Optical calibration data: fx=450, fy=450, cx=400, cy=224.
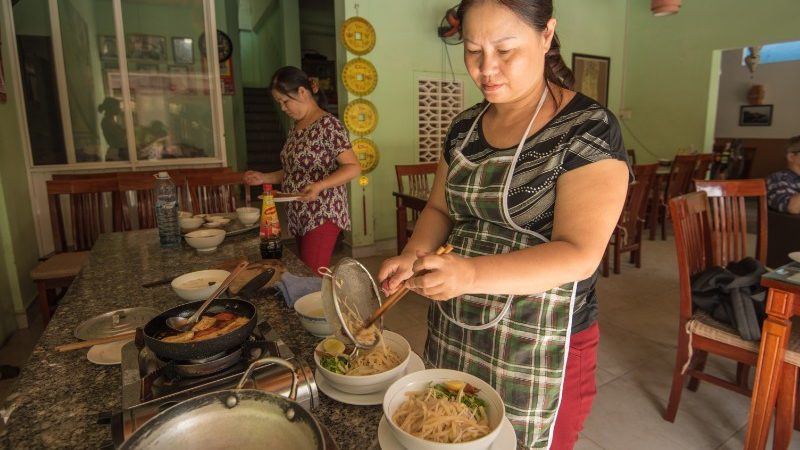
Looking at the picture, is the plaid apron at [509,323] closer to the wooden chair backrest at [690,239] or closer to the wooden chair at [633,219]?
the wooden chair backrest at [690,239]

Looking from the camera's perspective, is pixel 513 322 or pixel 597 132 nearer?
pixel 597 132

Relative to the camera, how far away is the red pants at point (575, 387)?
1.01 meters

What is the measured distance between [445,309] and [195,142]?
3.88 m

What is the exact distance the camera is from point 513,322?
967mm

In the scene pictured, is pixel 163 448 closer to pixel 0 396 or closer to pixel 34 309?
pixel 0 396

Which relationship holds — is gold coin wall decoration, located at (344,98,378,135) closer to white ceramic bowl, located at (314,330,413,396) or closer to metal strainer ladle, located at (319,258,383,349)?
metal strainer ladle, located at (319,258,383,349)

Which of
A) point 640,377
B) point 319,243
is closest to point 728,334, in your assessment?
point 640,377

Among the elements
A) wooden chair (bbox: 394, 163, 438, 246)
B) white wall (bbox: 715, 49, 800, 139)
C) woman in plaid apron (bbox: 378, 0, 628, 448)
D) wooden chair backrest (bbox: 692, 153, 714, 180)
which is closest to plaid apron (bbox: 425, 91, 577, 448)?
woman in plaid apron (bbox: 378, 0, 628, 448)

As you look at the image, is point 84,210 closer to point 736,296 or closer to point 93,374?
point 93,374

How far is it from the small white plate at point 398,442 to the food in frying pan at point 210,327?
34cm

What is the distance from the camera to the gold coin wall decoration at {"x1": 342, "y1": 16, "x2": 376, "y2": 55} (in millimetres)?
4219

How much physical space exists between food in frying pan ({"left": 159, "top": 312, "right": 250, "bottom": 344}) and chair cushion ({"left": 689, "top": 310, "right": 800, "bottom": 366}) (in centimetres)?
183

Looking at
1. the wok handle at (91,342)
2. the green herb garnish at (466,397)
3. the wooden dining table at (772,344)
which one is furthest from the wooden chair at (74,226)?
the wooden dining table at (772,344)

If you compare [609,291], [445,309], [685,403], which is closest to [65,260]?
[445,309]
